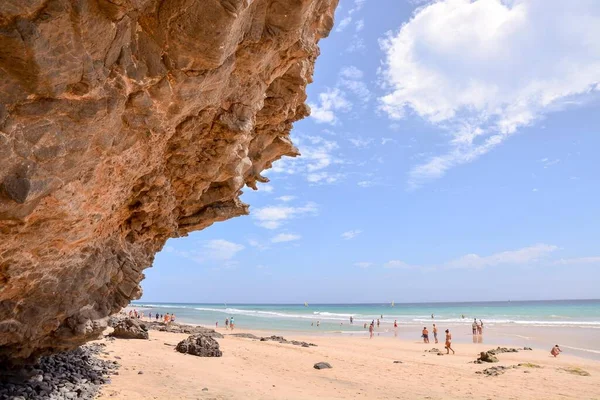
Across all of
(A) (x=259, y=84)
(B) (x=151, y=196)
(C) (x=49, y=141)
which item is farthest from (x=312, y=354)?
(C) (x=49, y=141)

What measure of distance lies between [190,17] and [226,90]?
1908 mm

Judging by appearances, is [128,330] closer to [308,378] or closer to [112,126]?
[308,378]

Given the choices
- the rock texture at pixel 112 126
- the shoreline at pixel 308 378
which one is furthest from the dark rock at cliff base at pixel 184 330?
the rock texture at pixel 112 126

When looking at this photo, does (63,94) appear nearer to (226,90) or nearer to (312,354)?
(226,90)

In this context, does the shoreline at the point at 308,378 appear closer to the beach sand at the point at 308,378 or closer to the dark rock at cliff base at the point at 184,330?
the beach sand at the point at 308,378

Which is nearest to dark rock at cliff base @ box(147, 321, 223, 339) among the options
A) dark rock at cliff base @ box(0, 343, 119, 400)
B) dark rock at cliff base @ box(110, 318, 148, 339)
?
dark rock at cliff base @ box(110, 318, 148, 339)

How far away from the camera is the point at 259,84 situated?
Answer: 716 cm

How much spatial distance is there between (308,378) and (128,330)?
9771mm

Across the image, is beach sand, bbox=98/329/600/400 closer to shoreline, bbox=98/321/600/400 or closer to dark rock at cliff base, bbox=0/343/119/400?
shoreline, bbox=98/321/600/400

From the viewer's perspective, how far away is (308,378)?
13875 millimetres

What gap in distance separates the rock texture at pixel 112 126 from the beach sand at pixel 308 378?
3.00m

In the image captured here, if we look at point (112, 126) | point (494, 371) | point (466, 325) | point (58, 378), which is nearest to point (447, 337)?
point (494, 371)

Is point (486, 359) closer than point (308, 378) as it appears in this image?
No

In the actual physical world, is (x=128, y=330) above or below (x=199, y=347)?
above
